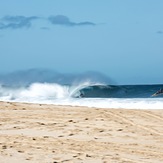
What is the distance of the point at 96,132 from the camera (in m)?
8.69

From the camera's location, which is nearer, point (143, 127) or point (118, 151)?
point (118, 151)

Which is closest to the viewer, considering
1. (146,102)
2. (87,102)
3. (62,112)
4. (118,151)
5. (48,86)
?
(118,151)

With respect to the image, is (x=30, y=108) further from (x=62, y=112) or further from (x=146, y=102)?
(x=146, y=102)

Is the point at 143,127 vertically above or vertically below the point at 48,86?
below

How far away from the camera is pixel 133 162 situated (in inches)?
234

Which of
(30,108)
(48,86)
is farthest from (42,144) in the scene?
(48,86)

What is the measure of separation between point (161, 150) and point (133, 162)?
3.45 feet

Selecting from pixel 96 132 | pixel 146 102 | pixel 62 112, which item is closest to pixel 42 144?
pixel 96 132

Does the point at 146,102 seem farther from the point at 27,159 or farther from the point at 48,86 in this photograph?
the point at 48,86

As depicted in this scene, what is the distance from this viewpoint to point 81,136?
27.0 feet

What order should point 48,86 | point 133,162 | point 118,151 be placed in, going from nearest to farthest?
point 133,162 < point 118,151 < point 48,86

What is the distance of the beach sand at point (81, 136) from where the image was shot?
6.29 m

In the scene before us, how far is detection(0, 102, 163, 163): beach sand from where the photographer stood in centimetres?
629

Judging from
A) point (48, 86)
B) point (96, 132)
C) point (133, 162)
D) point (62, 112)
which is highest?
point (48, 86)
